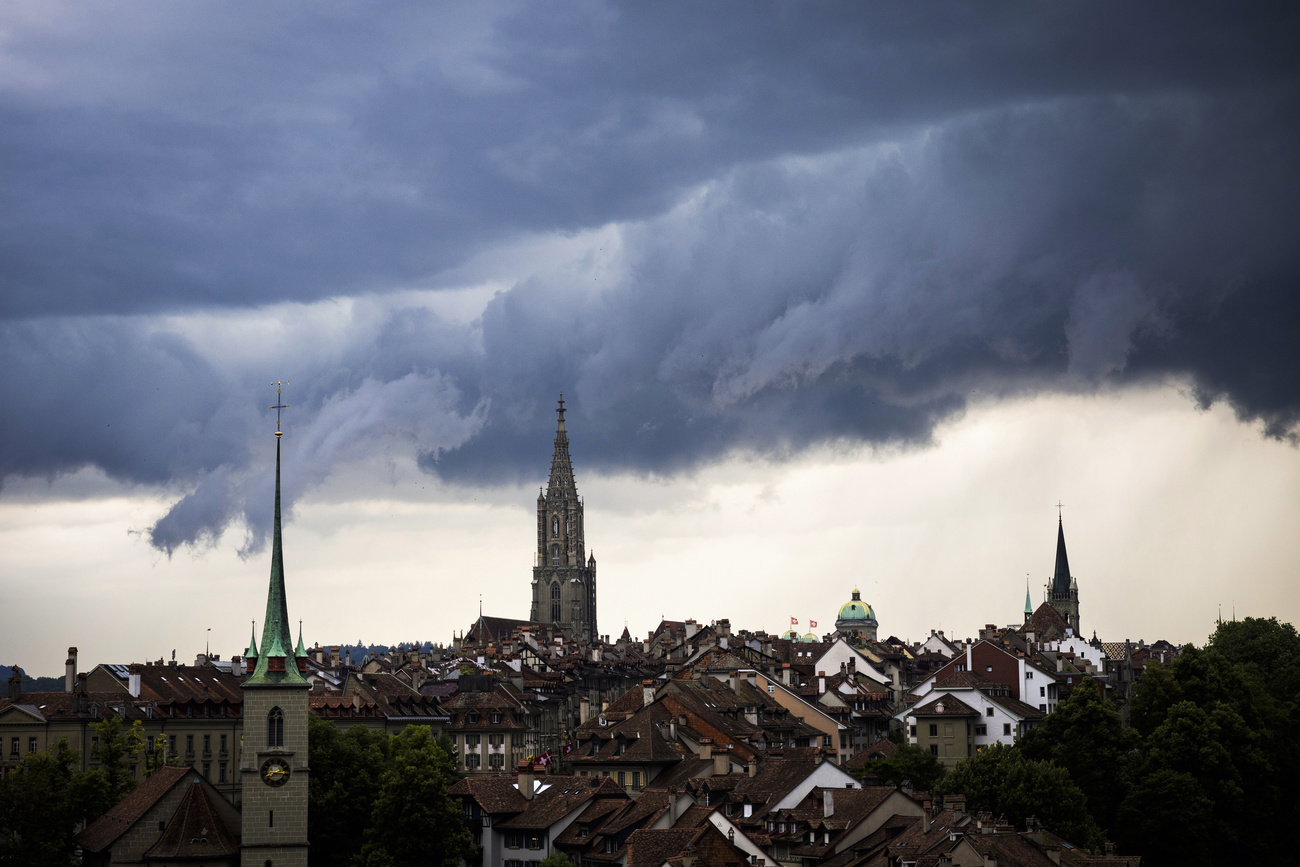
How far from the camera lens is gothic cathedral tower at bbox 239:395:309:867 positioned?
8225 centimetres

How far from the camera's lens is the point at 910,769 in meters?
111

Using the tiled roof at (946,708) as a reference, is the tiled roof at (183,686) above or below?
above

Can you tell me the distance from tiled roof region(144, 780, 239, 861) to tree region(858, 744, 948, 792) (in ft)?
141

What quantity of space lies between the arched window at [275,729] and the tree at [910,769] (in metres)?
40.8

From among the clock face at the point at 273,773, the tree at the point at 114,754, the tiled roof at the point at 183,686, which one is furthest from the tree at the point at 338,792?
the tiled roof at the point at 183,686

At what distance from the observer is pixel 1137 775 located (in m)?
107

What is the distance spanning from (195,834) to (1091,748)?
178ft

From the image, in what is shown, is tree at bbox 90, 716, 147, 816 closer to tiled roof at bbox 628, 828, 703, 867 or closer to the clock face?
the clock face

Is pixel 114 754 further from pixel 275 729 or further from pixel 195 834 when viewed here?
pixel 275 729

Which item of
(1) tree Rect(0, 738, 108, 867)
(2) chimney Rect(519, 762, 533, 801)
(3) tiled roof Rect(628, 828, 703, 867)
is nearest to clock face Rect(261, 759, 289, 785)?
(1) tree Rect(0, 738, 108, 867)

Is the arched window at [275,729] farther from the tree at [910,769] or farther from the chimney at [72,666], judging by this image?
the chimney at [72,666]

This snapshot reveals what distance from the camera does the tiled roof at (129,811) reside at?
8175 cm

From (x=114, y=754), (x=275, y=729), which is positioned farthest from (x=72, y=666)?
(x=275, y=729)

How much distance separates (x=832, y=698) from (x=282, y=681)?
69279mm
